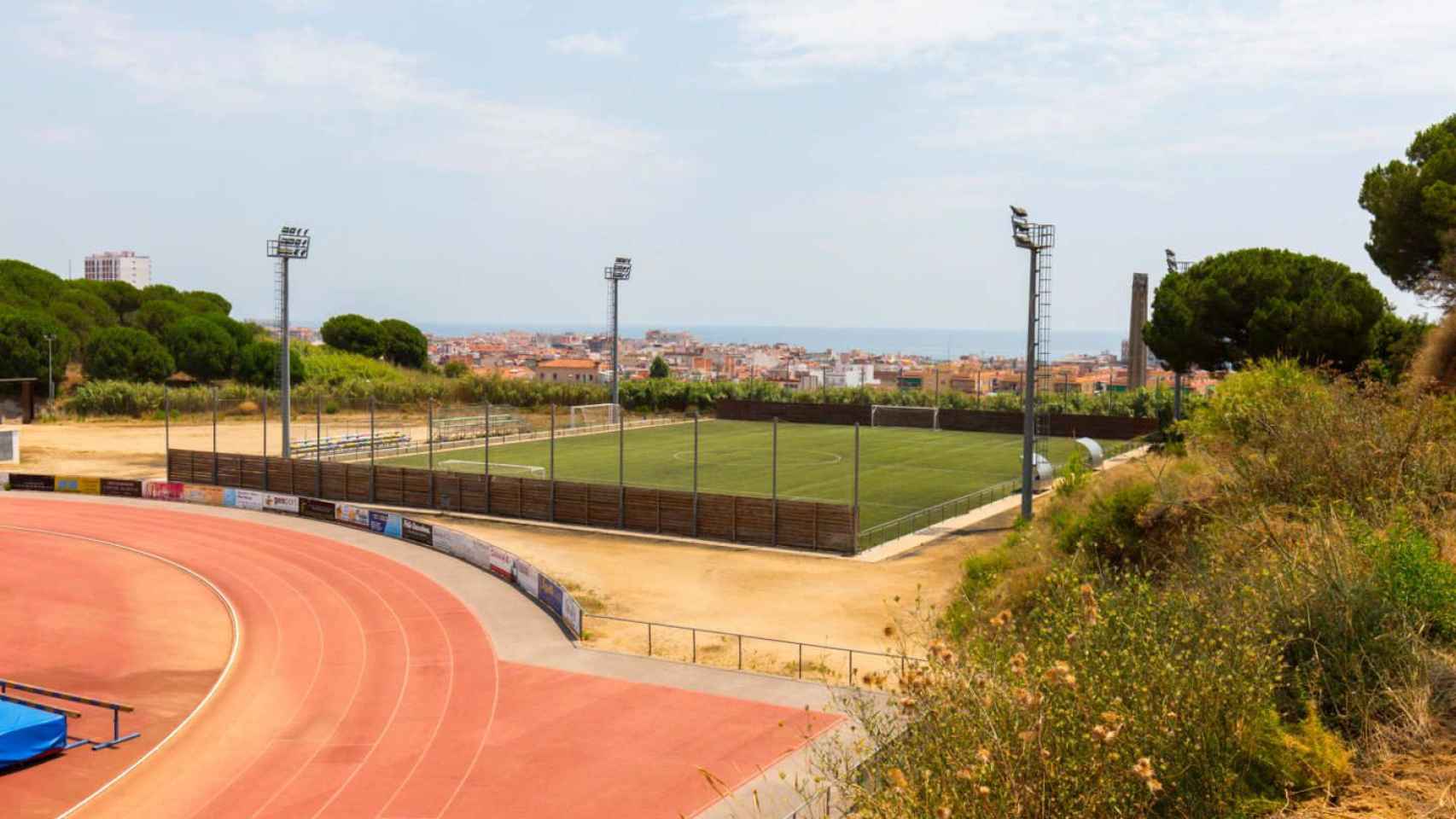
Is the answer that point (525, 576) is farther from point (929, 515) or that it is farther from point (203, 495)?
point (203, 495)

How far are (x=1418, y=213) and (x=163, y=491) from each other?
47971 millimetres

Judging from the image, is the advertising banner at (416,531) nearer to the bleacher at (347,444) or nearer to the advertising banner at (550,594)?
the advertising banner at (550,594)

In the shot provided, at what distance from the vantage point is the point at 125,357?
93500 millimetres

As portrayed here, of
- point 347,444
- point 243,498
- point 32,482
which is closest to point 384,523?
point 243,498

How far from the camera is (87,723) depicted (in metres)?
21.5

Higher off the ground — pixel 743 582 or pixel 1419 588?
pixel 1419 588

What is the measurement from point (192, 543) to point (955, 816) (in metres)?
37.5

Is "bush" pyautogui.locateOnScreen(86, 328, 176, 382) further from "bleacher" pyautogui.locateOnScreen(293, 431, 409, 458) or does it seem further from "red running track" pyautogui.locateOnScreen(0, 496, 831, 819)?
"red running track" pyautogui.locateOnScreen(0, 496, 831, 819)

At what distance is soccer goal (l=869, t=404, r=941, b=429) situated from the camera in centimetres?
8131

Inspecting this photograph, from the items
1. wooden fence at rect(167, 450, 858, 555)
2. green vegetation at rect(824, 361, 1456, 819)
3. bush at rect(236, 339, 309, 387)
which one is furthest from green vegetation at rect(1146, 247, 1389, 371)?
bush at rect(236, 339, 309, 387)

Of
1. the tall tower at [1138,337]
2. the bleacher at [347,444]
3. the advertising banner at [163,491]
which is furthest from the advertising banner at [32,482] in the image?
the tall tower at [1138,337]

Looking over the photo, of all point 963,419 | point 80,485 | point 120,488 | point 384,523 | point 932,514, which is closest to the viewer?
point 384,523

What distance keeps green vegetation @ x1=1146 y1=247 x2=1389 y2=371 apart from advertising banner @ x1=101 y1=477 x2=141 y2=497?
45.8 m

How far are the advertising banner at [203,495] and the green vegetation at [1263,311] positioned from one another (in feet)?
136
